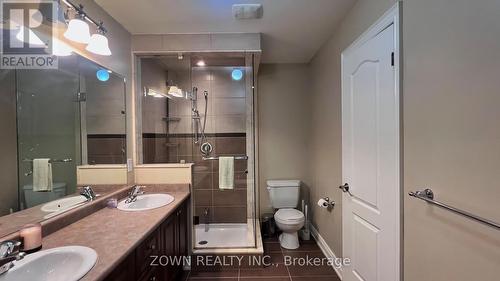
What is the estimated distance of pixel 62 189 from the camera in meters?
1.56

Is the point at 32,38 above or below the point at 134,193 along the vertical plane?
above

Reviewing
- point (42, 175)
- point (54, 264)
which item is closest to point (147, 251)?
point (54, 264)

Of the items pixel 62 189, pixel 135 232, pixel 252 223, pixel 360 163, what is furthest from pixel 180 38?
pixel 252 223

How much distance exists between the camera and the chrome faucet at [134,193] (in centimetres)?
209

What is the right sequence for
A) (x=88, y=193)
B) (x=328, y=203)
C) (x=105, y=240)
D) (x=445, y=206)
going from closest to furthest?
(x=445, y=206) → (x=105, y=240) → (x=88, y=193) → (x=328, y=203)

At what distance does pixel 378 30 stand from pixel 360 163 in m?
0.95

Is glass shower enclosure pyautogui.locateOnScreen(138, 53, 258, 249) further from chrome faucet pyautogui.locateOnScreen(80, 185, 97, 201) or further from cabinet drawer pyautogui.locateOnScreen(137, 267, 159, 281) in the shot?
cabinet drawer pyautogui.locateOnScreen(137, 267, 159, 281)

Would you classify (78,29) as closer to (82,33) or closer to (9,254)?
(82,33)

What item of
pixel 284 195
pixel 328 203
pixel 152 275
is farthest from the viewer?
pixel 284 195

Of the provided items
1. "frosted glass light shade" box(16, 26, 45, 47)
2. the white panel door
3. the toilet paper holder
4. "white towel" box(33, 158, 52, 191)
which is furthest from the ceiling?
the toilet paper holder

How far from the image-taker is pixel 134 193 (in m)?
2.20

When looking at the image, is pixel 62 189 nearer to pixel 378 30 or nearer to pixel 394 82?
pixel 394 82

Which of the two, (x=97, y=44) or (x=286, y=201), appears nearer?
(x=97, y=44)

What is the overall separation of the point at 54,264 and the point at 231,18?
7.00ft
